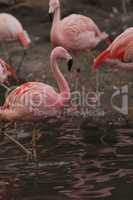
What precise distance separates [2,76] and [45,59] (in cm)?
180

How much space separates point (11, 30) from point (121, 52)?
6.50 ft

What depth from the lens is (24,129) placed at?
23.8ft

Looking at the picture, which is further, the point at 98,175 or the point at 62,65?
the point at 62,65

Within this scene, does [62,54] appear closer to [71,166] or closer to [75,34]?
[71,166]

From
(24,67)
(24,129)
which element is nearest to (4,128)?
(24,129)

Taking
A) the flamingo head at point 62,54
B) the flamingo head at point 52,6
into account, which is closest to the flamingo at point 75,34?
the flamingo head at point 52,6

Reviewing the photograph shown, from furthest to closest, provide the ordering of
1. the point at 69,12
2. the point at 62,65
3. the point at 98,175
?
the point at 69,12 → the point at 62,65 → the point at 98,175

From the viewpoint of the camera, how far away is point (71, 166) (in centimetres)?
578

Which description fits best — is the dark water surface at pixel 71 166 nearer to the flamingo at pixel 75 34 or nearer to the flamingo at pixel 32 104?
the flamingo at pixel 32 104

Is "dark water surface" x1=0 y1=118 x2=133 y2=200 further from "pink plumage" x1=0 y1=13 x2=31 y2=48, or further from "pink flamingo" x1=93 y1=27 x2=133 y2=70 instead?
"pink plumage" x1=0 y1=13 x2=31 y2=48

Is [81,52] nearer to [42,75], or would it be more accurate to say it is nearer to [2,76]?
[42,75]

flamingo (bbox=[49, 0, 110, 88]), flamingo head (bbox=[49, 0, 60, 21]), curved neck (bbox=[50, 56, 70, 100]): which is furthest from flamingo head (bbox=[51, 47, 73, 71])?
flamingo head (bbox=[49, 0, 60, 21])

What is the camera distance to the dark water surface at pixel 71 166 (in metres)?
5.11

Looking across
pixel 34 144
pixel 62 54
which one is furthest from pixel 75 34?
pixel 34 144
